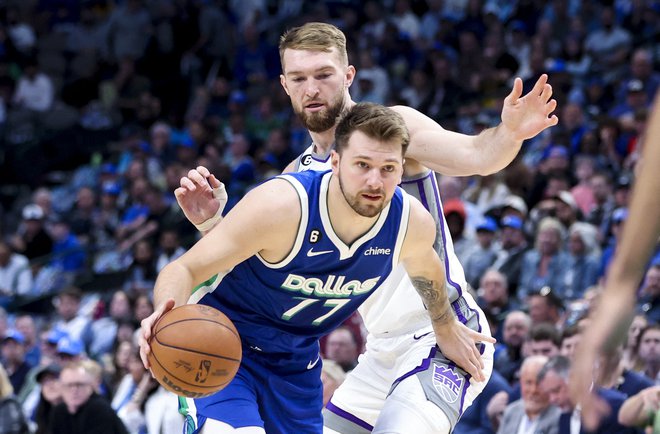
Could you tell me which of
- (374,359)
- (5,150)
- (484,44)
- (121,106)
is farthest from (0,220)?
(374,359)

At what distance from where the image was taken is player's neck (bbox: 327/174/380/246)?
14.2 ft

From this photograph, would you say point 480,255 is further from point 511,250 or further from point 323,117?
point 323,117

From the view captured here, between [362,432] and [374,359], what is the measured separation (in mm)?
331

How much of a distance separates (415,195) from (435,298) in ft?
1.75

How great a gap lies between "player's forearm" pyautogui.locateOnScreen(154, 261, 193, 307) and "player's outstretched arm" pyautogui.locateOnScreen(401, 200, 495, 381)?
96 cm

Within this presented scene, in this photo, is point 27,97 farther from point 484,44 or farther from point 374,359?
point 374,359

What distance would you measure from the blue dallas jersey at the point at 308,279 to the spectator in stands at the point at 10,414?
4845 millimetres

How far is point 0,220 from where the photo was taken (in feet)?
54.8

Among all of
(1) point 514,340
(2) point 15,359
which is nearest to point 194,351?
(1) point 514,340

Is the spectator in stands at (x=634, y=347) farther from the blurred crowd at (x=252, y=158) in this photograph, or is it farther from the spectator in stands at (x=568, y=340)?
the spectator in stands at (x=568, y=340)

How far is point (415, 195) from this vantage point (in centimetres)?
496

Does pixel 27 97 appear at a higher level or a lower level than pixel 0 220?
higher

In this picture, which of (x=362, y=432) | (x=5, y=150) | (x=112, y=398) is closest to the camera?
(x=362, y=432)

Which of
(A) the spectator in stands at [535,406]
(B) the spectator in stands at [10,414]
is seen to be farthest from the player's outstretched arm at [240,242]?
(B) the spectator in stands at [10,414]
